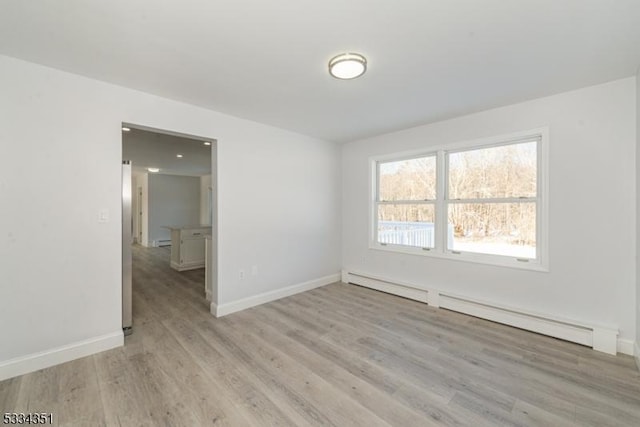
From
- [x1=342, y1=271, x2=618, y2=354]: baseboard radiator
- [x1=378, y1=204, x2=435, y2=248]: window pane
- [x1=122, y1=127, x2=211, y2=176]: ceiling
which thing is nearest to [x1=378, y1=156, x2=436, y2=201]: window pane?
[x1=378, y1=204, x2=435, y2=248]: window pane

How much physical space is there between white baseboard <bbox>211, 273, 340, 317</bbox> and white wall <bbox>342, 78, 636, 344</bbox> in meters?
2.21

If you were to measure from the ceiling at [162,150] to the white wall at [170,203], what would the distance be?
5.93ft

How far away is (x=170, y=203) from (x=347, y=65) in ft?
29.2

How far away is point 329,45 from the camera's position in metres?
1.90

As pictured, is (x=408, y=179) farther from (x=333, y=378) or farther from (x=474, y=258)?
(x=333, y=378)

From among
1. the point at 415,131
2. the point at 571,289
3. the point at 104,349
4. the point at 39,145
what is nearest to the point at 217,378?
the point at 104,349

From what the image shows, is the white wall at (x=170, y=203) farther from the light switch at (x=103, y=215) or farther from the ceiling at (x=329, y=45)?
the ceiling at (x=329, y=45)

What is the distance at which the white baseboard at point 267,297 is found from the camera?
3.28 m

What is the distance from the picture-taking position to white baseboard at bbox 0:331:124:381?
2.04 m

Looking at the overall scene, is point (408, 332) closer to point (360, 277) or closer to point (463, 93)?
point (360, 277)

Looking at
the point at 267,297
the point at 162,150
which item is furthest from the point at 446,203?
the point at 162,150

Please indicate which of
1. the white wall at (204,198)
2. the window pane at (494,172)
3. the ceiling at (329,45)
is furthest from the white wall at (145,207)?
the window pane at (494,172)

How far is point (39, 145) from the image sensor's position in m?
2.16

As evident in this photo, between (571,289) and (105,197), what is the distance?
4647mm
